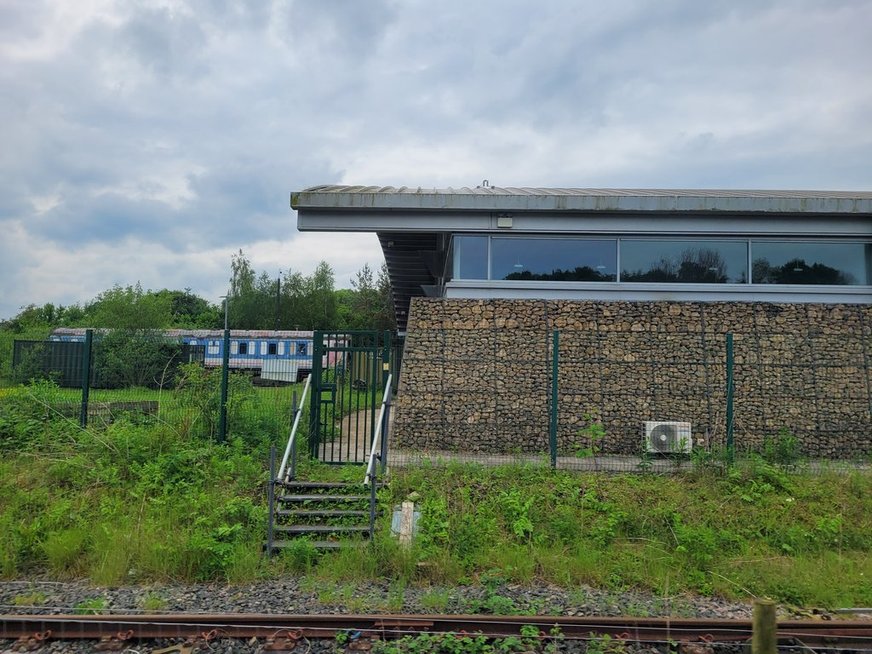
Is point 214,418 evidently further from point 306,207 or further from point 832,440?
point 832,440

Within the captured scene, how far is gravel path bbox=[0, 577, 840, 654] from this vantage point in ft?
17.9

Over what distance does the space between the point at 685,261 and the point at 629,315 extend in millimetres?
2161

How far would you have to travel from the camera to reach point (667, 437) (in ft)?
31.9

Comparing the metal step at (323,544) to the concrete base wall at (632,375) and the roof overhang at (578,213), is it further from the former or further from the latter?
the roof overhang at (578,213)

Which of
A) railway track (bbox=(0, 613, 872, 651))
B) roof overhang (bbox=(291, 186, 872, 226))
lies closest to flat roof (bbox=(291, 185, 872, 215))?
roof overhang (bbox=(291, 186, 872, 226))

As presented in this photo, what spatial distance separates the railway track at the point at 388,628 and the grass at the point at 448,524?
42 centimetres

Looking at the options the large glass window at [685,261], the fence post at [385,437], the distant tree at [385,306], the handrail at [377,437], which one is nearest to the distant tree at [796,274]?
the large glass window at [685,261]

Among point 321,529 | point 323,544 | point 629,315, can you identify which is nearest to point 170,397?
point 321,529

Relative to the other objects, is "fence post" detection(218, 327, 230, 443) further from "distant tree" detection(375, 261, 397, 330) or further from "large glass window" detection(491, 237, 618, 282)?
"distant tree" detection(375, 261, 397, 330)

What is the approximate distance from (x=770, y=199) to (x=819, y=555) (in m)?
7.76

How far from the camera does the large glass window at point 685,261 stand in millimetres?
12438

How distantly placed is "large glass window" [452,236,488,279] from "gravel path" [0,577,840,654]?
7.55 m

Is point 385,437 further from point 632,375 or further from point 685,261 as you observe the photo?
point 685,261

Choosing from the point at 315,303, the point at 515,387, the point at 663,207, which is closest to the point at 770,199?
the point at 663,207
